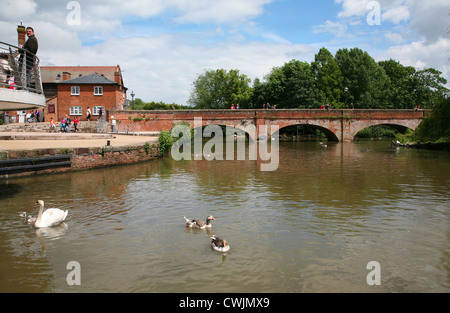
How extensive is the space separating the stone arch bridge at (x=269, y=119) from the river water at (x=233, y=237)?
89.4 feet

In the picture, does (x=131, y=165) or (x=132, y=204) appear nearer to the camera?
(x=132, y=204)

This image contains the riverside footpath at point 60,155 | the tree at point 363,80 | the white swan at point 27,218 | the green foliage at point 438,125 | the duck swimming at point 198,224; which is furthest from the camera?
the tree at point 363,80

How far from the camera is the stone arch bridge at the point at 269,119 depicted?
40.2m

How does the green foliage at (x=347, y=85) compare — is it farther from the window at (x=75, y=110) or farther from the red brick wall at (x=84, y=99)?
the window at (x=75, y=110)

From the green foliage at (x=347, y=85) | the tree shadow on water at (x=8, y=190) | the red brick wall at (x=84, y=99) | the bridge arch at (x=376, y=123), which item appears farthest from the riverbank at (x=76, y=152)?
the green foliage at (x=347, y=85)

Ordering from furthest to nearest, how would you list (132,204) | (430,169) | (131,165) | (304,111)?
(304,111), (131,165), (430,169), (132,204)

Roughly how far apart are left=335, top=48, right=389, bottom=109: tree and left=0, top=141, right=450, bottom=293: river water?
48.2m

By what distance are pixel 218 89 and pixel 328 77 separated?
2482 cm

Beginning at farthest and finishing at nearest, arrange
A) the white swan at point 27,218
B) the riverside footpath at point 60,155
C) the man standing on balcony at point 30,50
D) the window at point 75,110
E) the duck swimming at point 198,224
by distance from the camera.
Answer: the window at point 75,110 → the riverside footpath at point 60,155 → the man standing on balcony at point 30,50 → the white swan at point 27,218 → the duck swimming at point 198,224

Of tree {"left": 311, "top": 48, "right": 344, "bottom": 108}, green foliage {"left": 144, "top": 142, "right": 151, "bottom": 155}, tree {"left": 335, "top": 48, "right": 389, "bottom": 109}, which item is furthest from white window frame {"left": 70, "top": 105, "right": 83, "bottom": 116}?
tree {"left": 335, "top": 48, "right": 389, "bottom": 109}

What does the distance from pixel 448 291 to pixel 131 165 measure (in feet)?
51.3
